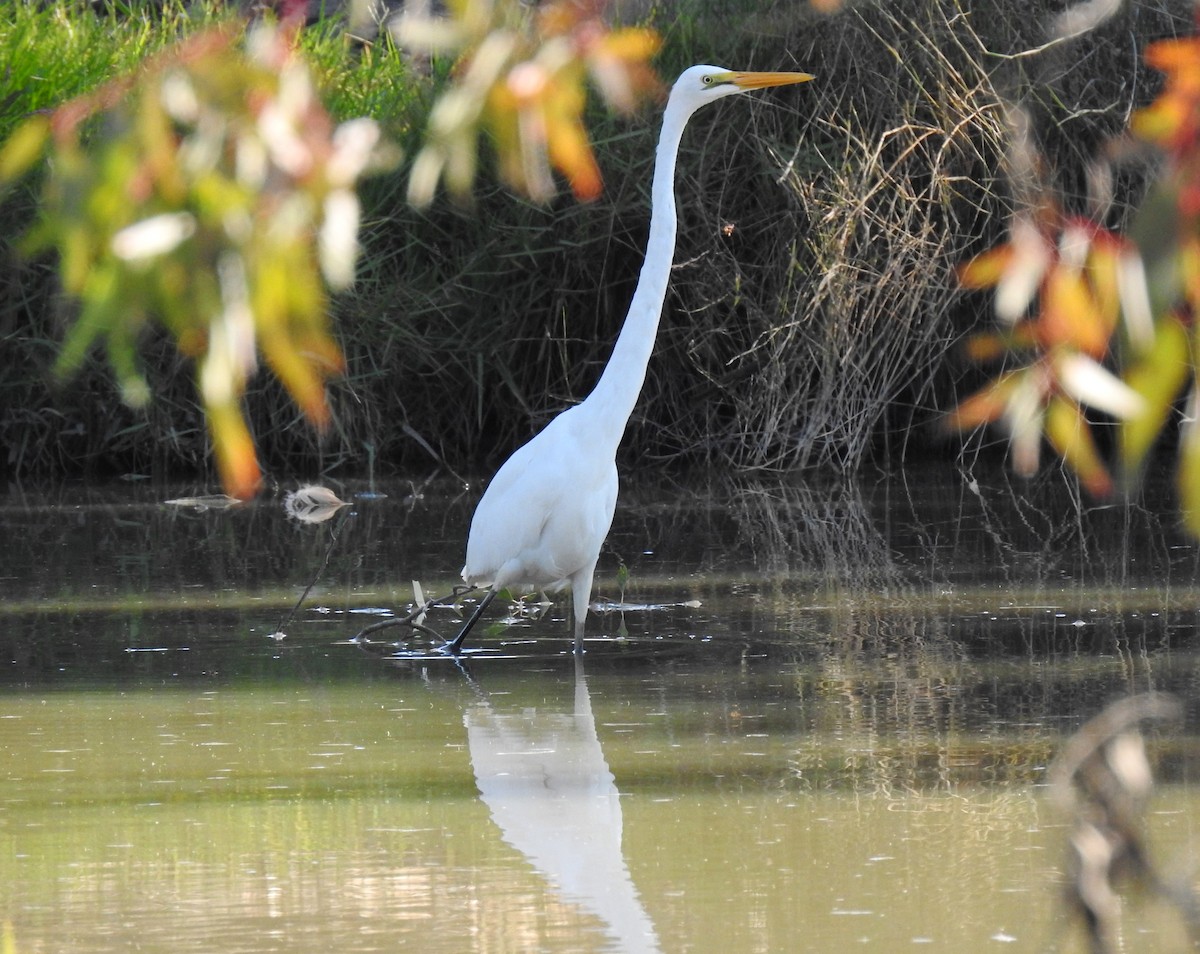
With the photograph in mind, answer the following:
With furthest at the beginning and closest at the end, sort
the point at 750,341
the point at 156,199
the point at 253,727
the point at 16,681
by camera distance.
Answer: the point at 750,341, the point at 16,681, the point at 253,727, the point at 156,199

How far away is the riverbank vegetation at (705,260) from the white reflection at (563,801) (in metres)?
4.88

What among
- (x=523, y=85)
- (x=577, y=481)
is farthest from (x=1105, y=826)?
(x=577, y=481)

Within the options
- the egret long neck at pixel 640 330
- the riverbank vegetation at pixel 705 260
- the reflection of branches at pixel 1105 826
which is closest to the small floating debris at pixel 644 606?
the egret long neck at pixel 640 330

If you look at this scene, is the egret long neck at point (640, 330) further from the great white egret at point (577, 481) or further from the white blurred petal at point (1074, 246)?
the white blurred petal at point (1074, 246)

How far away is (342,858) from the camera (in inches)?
115

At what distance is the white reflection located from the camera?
267 cm

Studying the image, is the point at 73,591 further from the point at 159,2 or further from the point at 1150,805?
the point at 159,2

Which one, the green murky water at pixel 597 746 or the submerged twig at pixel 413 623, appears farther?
the submerged twig at pixel 413 623

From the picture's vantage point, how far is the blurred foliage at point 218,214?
116cm

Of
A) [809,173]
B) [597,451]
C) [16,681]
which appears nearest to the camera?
[16,681]

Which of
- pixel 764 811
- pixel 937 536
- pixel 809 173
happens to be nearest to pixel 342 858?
pixel 764 811

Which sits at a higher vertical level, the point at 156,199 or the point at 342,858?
the point at 156,199

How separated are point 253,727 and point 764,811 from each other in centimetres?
123

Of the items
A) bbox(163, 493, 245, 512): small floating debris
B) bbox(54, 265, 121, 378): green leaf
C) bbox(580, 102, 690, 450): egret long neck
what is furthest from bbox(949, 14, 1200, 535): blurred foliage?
bbox(163, 493, 245, 512): small floating debris
